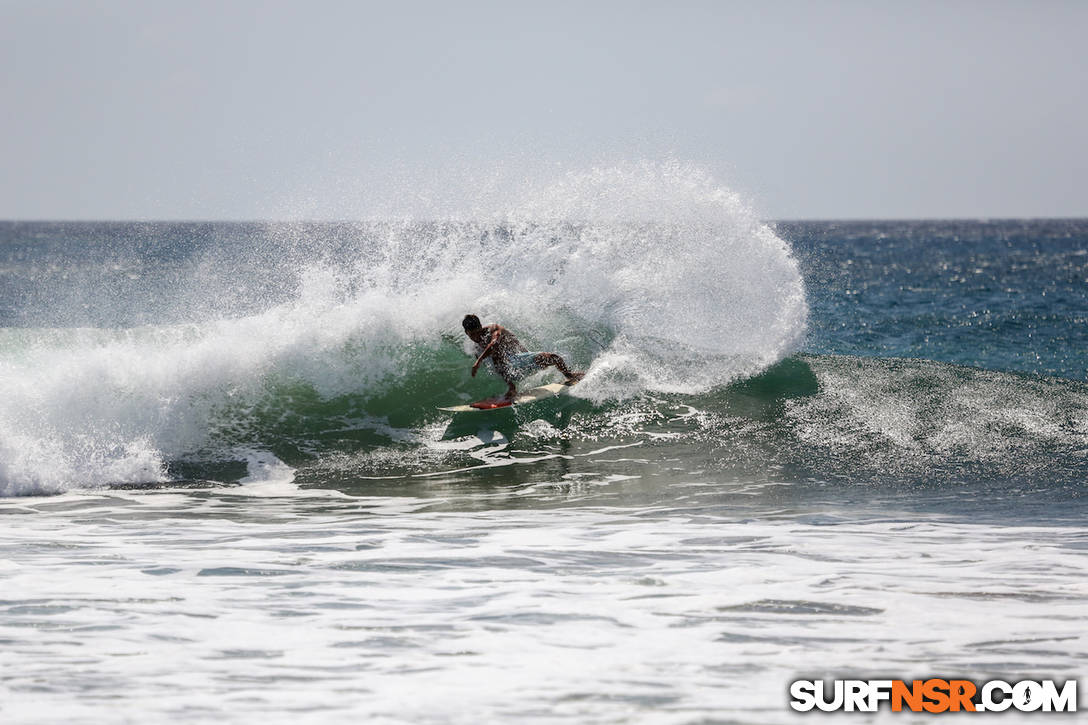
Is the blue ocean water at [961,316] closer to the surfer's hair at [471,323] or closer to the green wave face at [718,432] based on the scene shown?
the green wave face at [718,432]

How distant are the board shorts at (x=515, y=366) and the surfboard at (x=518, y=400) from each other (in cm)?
22

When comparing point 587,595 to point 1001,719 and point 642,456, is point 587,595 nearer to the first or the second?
point 1001,719

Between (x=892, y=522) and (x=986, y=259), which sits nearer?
(x=892, y=522)

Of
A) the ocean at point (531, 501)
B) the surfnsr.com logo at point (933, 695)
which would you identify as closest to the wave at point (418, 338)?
the ocean at point (531, 501)

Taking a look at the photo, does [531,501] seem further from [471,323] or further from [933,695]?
[933,695]

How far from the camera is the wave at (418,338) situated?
11.4 metres

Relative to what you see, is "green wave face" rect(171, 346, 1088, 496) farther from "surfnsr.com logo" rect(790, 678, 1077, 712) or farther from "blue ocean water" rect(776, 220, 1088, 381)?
"blue ocean water" rect(776, 220, 1088, 381)

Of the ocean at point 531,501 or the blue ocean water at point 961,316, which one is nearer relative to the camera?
the ocean at point 531,501

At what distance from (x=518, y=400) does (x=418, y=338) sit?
2.41 m

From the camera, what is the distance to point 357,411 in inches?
489

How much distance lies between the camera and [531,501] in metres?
9.44

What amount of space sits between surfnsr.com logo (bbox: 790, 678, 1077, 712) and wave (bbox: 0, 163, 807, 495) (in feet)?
24.7

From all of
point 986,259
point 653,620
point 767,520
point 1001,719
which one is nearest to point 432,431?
point 767,520

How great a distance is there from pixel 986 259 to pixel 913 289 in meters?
32.4
